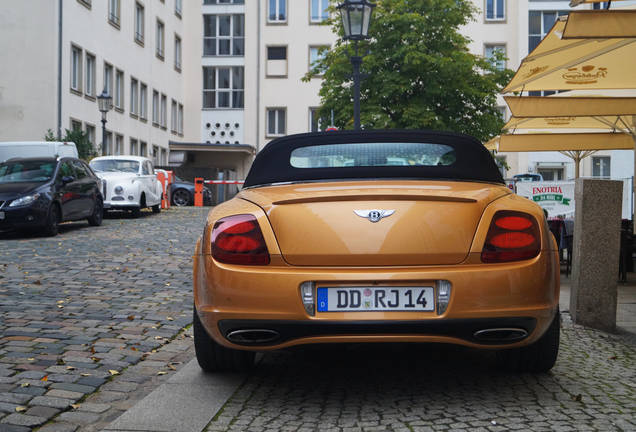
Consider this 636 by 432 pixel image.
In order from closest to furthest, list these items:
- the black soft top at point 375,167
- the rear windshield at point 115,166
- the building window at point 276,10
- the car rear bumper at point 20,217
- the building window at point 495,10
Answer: the black soft top at point 375,167 < the car rear bumper at point 20,217 < the rear windshield at point 115,166 < the building window at point 495,10 < the building window at point 276,10

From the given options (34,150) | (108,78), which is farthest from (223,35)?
(34,150)

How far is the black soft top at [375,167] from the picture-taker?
478cm

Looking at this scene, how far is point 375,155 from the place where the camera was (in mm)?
5148

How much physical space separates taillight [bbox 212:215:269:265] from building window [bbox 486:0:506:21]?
47.7 meters

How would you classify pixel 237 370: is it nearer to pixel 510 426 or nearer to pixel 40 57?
pixel 510 426

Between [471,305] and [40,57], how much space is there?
29.5 m

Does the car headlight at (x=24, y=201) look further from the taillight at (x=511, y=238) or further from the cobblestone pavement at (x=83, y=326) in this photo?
the taillight at (x=511, y=238)

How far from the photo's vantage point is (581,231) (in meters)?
6.58

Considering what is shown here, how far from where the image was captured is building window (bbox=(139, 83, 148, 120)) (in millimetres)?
42000

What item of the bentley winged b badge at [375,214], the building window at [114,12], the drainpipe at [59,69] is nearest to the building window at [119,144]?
the building window at [114,12]

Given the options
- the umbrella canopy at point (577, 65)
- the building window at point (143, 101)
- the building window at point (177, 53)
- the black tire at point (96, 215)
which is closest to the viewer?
the umbrella canopy at point (577, 65)

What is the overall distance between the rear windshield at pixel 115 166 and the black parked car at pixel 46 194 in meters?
4.81

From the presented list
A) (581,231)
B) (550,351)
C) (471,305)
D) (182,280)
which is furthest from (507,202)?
(182,280)

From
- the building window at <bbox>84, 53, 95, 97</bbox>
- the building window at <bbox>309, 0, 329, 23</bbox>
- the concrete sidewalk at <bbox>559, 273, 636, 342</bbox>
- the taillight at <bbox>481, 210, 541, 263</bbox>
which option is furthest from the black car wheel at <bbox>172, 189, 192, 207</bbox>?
the taillight at <bbox>481, 210, 541, 263</bbox>
